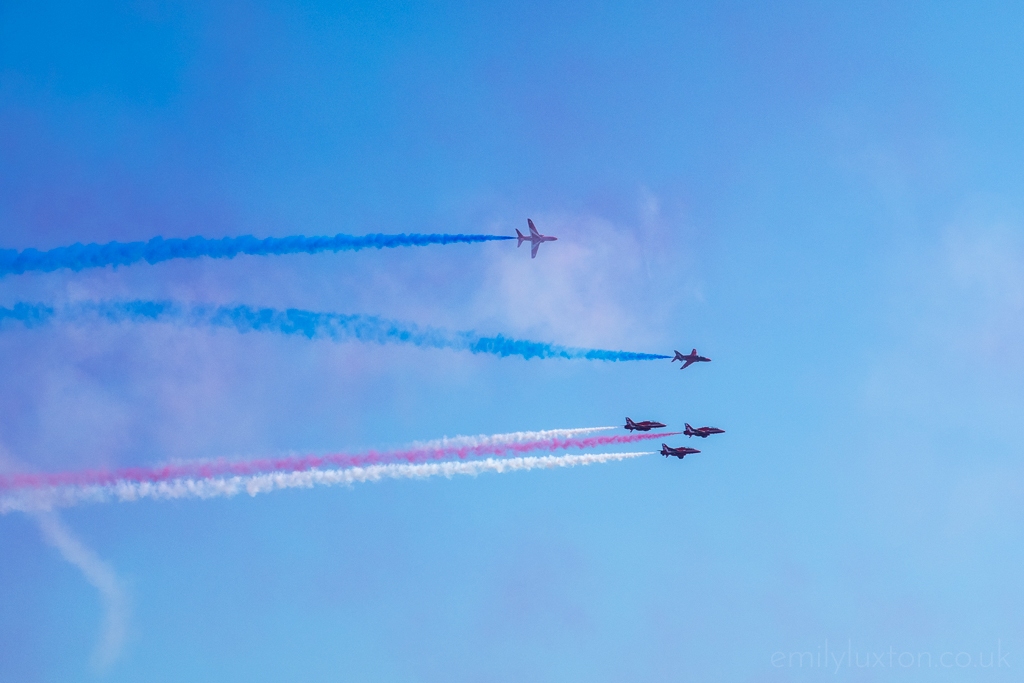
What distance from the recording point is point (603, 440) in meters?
81.3

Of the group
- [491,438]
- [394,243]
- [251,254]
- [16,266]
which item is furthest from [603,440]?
[16,266]

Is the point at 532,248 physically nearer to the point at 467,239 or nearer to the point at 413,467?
the point at 467,239

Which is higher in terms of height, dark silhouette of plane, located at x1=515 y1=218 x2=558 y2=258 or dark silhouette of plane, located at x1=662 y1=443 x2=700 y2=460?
dark silhouette of plane, located at x1=515 y1=218 x2=558 y2=258

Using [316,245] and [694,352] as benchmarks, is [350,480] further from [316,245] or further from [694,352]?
[694,352]

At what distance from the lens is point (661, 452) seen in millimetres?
86625

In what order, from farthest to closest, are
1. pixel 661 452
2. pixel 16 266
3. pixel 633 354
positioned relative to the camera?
pixel 661 452 → pixel 633 354 → pixel 16 266

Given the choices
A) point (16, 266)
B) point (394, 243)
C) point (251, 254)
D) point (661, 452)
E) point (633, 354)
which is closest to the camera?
point (16, 266)

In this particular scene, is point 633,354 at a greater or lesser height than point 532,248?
lesser

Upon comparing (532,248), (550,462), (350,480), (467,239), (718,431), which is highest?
(532,248)

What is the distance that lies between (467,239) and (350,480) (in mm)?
19690

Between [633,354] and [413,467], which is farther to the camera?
[633,354]

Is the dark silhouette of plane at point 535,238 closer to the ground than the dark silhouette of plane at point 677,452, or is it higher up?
higher up

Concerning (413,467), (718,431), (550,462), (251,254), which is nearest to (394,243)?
(251,254)

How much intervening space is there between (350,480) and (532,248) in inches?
1115
